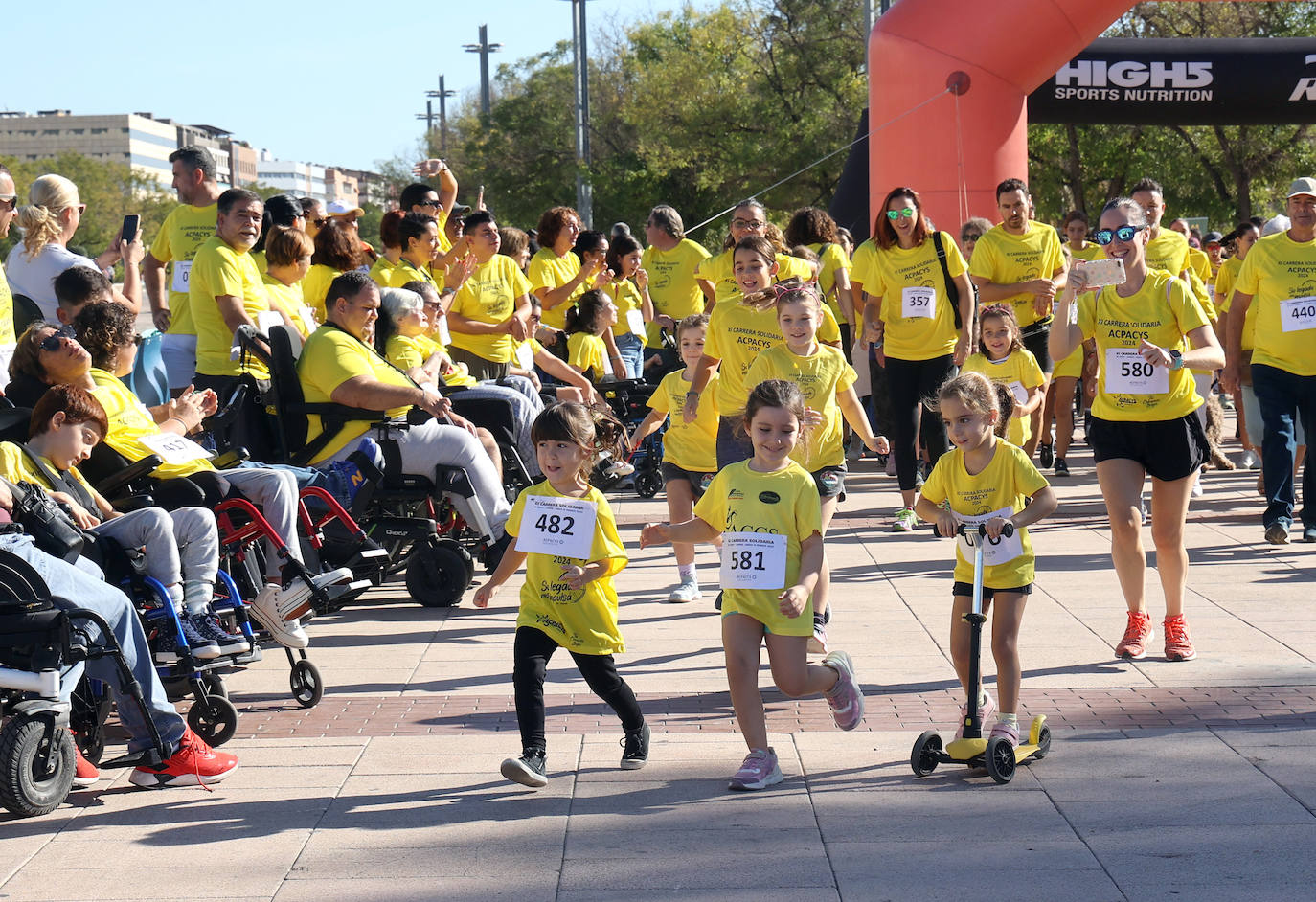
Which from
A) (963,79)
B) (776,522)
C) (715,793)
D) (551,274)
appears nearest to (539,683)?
(715,793)

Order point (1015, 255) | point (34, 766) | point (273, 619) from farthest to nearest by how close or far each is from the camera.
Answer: point (1015, 255) < point (273, 619) < point (34, 766)

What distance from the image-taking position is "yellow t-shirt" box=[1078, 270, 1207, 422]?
21.2 ft

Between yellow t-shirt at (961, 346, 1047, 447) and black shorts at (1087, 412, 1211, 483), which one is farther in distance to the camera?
yellow t-shirt at (961, 346, 1047, 447)

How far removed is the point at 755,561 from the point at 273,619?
6.44 ft

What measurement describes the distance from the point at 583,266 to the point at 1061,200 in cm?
2736

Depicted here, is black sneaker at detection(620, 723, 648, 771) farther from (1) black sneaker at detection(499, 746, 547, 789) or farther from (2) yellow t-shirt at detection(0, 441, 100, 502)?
(2) yellow t-shirt at detection(0, 441, 100, 502)

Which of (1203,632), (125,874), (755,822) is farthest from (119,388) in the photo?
(1203,632)

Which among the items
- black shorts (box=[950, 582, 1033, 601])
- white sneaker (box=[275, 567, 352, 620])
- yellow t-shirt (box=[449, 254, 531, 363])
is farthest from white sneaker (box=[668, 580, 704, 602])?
black shorts (box=[950, 582, 1033, 601])

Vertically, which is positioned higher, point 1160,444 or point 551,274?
point 551,274

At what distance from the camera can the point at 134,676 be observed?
490 cm

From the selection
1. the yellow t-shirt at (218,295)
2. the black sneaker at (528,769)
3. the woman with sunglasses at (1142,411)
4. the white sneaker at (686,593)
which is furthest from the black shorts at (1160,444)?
the yellow t-shirt at (218,295)

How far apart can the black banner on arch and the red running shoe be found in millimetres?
13493

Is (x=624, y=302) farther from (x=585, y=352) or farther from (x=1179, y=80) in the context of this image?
(x=1179, y=80)

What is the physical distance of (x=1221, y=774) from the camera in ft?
15.9
